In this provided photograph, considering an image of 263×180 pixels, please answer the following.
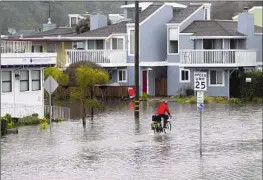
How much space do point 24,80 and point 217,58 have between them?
1819 centimetres

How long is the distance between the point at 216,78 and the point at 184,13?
223 inches

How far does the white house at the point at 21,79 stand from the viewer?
99.7 feet

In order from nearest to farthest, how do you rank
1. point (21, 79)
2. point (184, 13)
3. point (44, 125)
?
1. point (44, 125)
2. point (21, 79)
3. point (184, 13)

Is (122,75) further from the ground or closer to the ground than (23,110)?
further from the ground

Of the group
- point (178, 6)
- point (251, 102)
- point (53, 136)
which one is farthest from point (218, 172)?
point (178, 6)

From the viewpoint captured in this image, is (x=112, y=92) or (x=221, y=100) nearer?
(x=221, y=100)

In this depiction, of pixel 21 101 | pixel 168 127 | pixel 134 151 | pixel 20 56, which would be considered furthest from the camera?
pixel 21 101

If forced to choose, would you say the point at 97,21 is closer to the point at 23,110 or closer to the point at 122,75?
the point at 122,75

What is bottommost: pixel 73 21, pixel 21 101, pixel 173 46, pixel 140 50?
pixel 21 101

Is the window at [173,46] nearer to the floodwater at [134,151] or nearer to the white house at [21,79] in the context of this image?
the floodwater at [134,151]

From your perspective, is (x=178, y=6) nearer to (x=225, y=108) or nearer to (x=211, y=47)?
(x=211, y=47)

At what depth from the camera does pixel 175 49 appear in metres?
50.0

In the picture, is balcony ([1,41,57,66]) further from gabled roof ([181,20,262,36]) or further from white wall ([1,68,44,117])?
gabled roof ([181,20,262,36])

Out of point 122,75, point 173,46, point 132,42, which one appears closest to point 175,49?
point 173,46
